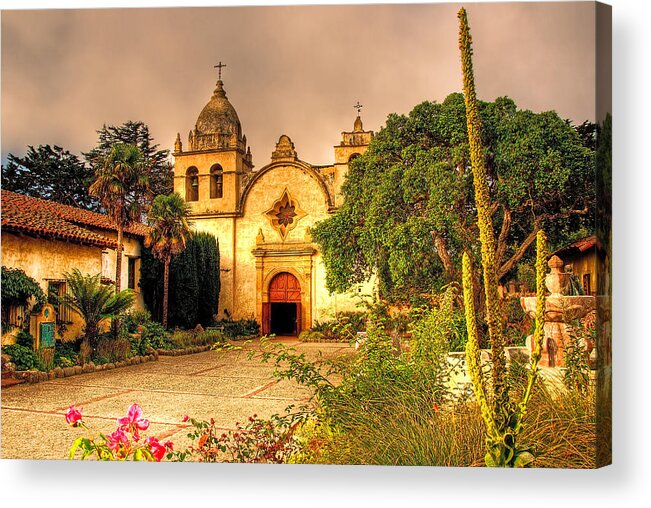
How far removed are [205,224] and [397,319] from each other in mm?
2280

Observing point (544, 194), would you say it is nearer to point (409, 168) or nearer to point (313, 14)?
point (409, 168)

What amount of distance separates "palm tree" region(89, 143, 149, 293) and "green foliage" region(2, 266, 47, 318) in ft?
2.71

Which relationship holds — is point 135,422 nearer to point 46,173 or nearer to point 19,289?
point 19,289

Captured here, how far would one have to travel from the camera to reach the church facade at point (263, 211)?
5895mm

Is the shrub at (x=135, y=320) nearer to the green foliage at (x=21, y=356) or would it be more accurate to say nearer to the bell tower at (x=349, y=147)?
the green foliage at (x=21, y=356)

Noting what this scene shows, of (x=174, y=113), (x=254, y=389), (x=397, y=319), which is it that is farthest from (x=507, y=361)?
(x=174, y=113)

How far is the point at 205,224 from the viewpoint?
251 inches

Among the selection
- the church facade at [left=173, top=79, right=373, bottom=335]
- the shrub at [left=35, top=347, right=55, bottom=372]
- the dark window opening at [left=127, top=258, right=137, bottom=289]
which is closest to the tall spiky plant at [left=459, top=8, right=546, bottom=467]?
the church facade at [left=173, top=79, right=373, bottom=335]

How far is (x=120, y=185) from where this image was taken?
6.06 metres

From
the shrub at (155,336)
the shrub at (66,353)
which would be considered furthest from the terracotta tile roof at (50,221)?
the shrub at (66,353)

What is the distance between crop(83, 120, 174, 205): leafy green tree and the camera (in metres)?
6.03

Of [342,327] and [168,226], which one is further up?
[168,226]

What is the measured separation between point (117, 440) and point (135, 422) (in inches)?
12.1

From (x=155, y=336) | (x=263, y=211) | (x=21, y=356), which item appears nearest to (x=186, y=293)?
(x=155, y=336)
